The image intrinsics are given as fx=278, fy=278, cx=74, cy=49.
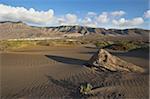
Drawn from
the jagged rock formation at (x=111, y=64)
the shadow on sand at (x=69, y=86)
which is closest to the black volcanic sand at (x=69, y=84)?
the shadow on sand at (x=69, y=86)

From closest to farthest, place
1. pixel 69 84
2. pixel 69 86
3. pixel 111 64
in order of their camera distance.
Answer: pixel 69 86 → pixel 69 84 → pixel 111 64

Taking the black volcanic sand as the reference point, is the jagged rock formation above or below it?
above

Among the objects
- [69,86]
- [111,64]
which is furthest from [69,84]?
[111,64]

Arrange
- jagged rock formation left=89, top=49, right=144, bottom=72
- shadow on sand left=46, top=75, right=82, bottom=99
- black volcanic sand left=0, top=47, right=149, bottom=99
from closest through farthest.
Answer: shadow on sand left=46, top=75, right=82, bottom=99, black volcanic sand left=0, top=47, right=149, bottom=99, jagged rock formation left=89, top=49, right=144, bottom=72

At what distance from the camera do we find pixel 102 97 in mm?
8594

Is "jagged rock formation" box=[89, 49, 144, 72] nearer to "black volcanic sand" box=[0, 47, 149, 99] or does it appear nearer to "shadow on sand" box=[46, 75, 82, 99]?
"black volcanic sand" box=[0, 47, 149, 99]

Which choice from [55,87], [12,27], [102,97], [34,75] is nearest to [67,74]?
[34,75]

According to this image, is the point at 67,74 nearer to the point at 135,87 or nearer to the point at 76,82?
the point at 76,82

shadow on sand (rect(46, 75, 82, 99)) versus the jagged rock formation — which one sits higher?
the jagged rock formation

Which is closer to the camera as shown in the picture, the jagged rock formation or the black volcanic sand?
the black volcanic sand

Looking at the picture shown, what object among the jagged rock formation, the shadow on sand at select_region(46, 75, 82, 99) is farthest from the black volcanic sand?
the jagged rock formation

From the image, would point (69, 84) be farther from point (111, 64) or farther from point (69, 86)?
point (111, 64)

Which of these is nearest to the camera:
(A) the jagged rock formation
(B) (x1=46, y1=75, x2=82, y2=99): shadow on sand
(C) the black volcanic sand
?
(B) (x1=46, y1=75, x2=82, y2=99): shadow on sand

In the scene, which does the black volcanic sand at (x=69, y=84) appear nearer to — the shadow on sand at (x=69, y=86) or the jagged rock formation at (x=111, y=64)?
the shadow on sand at (x=69, y=86)
